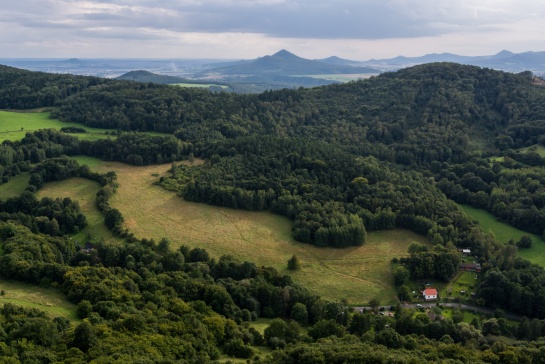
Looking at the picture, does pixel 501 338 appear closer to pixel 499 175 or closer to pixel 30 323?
pixel 30 323

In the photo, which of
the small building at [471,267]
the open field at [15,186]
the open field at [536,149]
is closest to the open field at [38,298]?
the open field at [15,186]

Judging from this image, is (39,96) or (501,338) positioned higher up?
(39,96)

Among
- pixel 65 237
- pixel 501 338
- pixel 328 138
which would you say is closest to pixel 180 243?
pixel 65 237

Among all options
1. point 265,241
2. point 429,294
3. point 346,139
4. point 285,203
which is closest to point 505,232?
point 429,294

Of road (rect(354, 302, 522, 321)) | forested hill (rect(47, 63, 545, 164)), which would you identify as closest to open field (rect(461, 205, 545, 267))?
road (rect(354, 302, 522, 321))

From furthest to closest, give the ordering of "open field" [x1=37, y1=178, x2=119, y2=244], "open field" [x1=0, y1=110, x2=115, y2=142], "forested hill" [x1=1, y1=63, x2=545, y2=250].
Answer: "open field" [x1=0, y1=110, x2=115, y2=142] → "forested hill" [x1=1, y1=63, x2=545, y2=250] → "open field" [x1=37, y1=178, x2=119, y2=244]

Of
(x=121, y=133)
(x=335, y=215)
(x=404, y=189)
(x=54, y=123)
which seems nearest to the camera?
(x=335, y=215)

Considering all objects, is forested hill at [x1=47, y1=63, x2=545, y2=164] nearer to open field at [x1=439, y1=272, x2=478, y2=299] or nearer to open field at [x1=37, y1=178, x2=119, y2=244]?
open field at [x1=37, y1=178, x2=119, y2=244]
